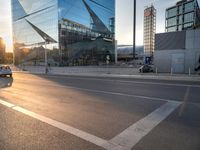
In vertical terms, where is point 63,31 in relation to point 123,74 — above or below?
above

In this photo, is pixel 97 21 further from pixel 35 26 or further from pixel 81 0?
pixel 35 26

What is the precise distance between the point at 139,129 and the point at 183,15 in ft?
287

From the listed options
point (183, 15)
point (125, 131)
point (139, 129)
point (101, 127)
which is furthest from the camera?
point (183, 15)

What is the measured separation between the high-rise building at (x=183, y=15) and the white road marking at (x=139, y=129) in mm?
80970

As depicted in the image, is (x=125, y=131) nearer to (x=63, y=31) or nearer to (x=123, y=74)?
(x=123, y=74)

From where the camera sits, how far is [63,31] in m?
59.4

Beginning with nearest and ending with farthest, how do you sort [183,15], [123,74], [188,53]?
[188,53], [123,74], [183,15]

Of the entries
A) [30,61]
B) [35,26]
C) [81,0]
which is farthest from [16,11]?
[81,0]

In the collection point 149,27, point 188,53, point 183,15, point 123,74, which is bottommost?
point 123,74

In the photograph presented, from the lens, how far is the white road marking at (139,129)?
3924 millimetres

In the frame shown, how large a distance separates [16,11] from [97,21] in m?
34.3

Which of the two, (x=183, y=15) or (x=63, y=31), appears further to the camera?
(x=183, y=15)

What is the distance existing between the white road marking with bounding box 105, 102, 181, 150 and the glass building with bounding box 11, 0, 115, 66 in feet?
174

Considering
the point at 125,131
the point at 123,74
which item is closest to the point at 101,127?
the point at 125,131
